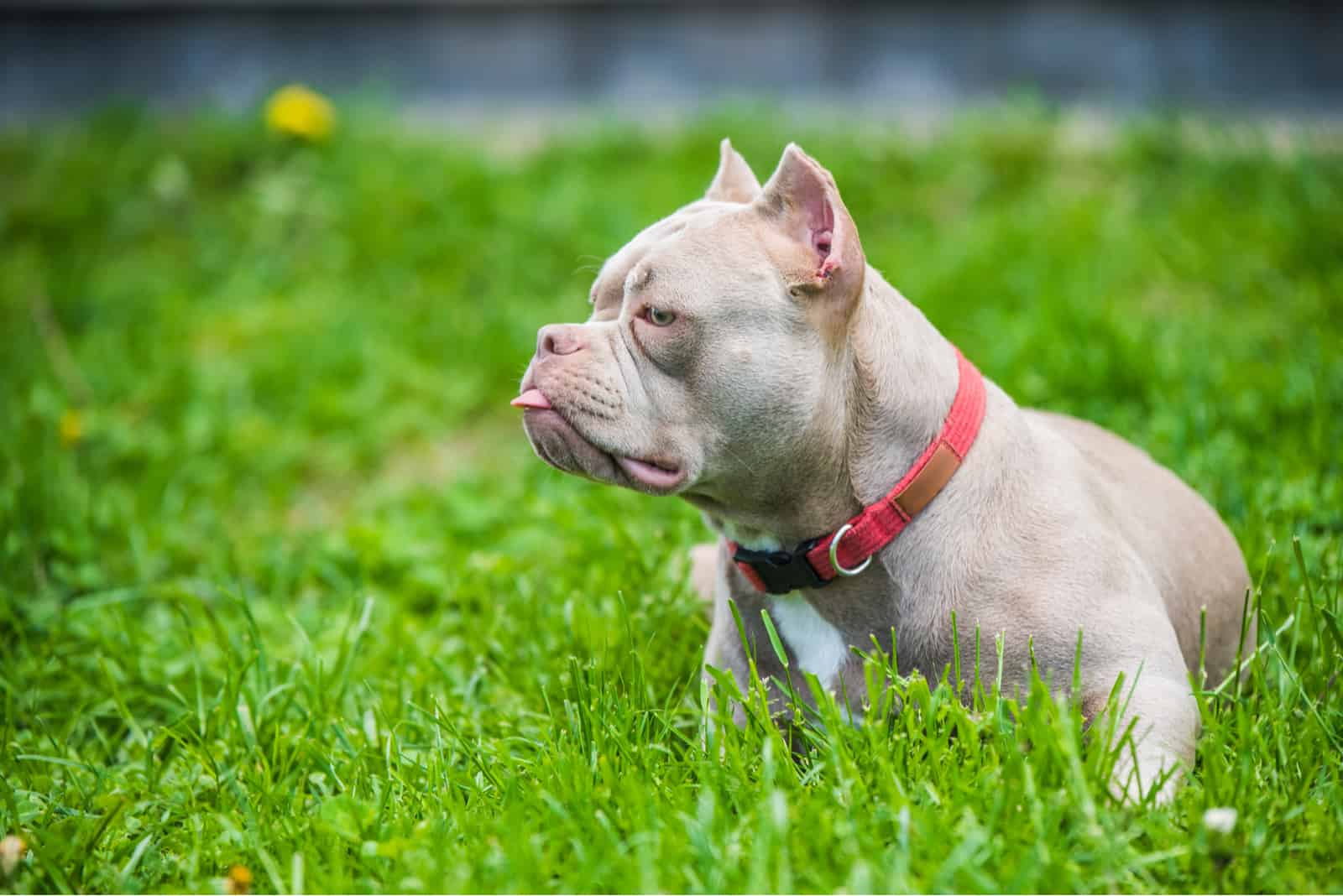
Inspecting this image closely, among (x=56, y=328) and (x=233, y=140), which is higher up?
(x=233, y=140)

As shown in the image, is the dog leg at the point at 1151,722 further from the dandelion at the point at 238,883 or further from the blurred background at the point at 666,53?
the blurred background at the point at 666,53

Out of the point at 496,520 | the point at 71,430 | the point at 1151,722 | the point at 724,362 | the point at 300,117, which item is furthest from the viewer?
the point at 300,117

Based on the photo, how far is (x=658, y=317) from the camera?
2748 mm

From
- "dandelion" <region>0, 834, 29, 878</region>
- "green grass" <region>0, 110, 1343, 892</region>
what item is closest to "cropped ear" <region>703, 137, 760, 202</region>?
"green grass" <region>0, 110, 1343, 892</region>

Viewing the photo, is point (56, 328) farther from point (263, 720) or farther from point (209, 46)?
point (263, 720)

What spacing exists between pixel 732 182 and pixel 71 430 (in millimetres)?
2909

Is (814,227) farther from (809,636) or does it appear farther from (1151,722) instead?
(1151,722)

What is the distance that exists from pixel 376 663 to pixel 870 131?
4.55m

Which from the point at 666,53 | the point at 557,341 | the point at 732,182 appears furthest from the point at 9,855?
the point at 666,53

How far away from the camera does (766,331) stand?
2695mm

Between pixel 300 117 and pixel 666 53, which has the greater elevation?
pixel 666 53

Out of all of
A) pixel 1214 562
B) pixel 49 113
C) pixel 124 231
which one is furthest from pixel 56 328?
pixel 1214 562

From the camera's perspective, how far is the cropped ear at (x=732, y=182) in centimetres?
325

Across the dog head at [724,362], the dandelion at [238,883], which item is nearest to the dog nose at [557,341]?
the dog head at [724,362]
